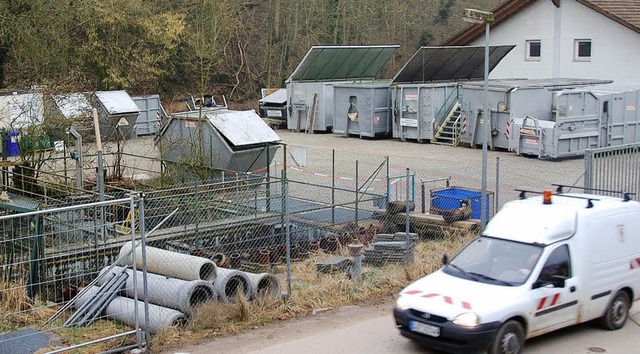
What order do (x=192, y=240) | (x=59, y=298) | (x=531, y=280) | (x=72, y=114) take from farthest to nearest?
(x=72, y=114), (x=192, y=240), (x=59, y=298), (x=531, y=280)

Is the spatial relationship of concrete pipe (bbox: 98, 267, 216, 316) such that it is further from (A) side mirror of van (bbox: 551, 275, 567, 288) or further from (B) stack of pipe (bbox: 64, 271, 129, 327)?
(A) side mirror of van (bbox: 551, 275, 567, 288)

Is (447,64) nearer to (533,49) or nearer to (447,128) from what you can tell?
(447,128)

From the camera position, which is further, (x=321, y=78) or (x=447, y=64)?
(x=321, y=78)

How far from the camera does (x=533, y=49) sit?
1462 inches

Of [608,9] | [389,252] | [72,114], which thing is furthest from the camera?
[608,9]

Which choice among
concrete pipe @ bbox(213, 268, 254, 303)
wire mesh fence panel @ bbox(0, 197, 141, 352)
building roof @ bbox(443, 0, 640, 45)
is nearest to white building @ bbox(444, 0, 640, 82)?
building roof @ bbox(443, 0, 640, 45)

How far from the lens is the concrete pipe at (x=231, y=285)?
1069 centimetres

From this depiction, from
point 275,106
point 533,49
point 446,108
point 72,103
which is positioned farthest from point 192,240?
point 533,49

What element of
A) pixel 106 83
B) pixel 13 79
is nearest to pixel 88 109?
pixel 13 79

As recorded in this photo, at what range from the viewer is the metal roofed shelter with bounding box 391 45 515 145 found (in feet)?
99.1

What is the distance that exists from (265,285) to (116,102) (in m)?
23.0

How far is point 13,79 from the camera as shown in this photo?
21359mm

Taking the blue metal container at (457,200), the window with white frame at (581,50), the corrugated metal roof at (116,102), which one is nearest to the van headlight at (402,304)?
the blue metal container at (457,200)

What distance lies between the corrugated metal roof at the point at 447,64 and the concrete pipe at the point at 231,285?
21.7 meters
